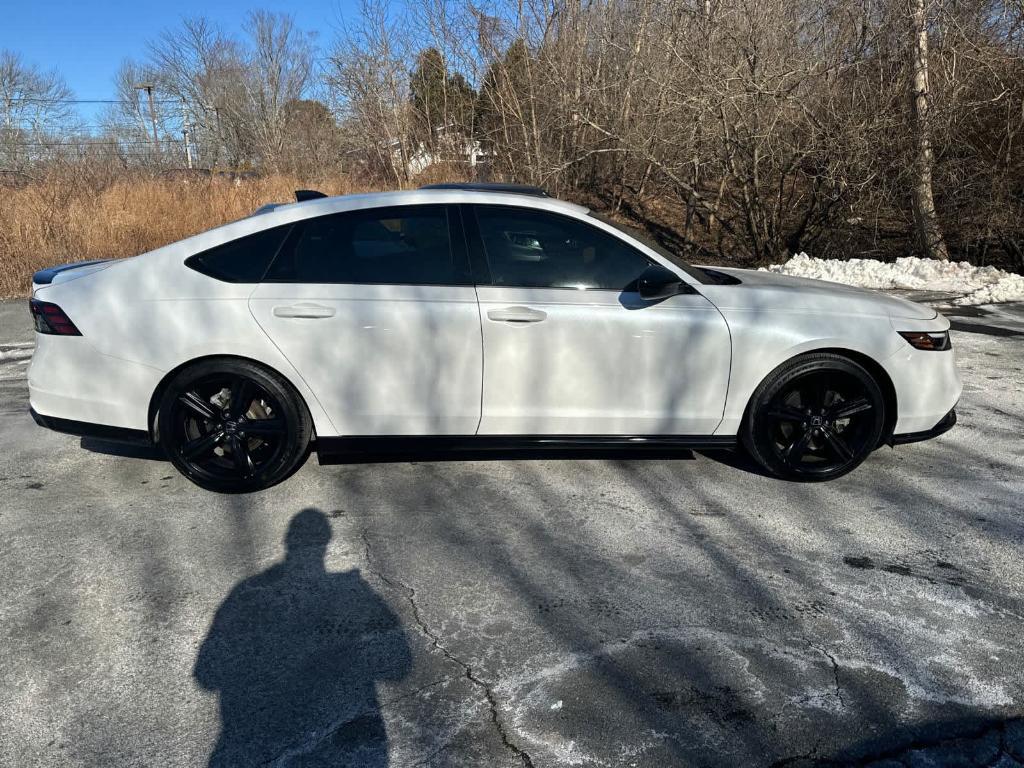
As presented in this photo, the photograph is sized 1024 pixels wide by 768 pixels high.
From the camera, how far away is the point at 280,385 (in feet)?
13.8

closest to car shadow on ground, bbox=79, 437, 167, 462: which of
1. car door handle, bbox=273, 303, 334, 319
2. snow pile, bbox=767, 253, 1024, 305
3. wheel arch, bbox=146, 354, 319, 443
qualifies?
wheel arch, bbox=146, 354, 319, 443

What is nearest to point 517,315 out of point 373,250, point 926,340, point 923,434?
point 373,250

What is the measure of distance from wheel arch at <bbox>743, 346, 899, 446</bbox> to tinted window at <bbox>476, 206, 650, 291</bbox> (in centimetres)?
92

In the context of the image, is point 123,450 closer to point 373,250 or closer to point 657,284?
point 373,250

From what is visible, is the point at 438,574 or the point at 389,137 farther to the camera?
the point at 389,137

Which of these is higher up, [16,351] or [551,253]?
[551,253]

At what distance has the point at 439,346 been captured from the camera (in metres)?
4.18

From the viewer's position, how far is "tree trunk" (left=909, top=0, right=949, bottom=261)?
36.8ft

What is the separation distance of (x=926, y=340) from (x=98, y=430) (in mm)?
4558

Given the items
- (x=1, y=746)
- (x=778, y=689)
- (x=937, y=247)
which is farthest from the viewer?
(x=937, y=247)

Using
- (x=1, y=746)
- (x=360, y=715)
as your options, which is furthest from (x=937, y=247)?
(x=1, y=746)

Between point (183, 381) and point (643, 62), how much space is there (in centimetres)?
1150

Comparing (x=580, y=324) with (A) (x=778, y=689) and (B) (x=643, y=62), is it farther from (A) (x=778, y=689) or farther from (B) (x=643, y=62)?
(B) (x=643, y=62)

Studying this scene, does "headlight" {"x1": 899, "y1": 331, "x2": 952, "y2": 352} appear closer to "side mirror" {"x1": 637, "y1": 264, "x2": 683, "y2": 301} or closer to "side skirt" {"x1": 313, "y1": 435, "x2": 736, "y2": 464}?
"side skirt" {"x1": 313, "y1": 435, "x2": 736, "y2": 464}
